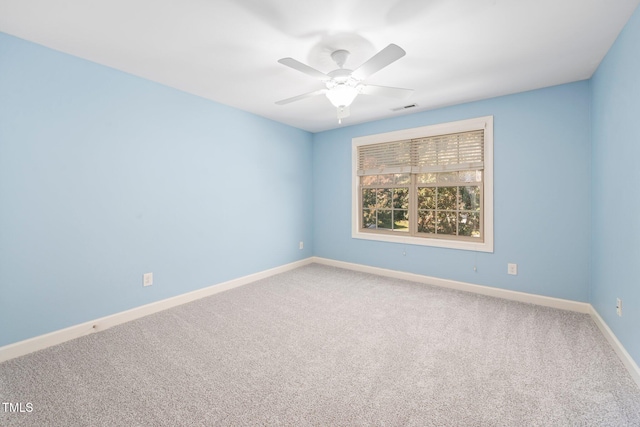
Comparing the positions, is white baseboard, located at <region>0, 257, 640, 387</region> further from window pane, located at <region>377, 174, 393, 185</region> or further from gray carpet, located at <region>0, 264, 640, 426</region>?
window pane, located at <region>377, 174, 393, 185</region>

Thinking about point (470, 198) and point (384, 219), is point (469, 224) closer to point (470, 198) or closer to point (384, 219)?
point (470, 198)

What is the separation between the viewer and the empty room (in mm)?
1743

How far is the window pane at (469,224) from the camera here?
363cm

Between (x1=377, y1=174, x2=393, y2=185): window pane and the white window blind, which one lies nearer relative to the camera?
the white window blind

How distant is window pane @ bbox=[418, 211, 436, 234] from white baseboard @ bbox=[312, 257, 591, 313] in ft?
2.15

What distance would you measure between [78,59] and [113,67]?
251 mm

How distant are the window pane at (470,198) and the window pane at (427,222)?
0.40 m

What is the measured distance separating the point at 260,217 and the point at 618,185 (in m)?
3.75

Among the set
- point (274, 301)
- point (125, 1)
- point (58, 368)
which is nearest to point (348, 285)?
point (274, 301)

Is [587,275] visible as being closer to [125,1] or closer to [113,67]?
[125,1]

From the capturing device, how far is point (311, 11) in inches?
70.9

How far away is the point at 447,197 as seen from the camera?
383cm

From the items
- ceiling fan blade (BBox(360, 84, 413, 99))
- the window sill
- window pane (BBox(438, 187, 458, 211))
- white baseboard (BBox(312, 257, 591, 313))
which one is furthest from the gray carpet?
ceiling fan blade (BBox(360, 84, 413, 99))

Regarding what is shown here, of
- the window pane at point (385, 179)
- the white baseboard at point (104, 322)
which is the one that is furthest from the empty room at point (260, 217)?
the window pane at point (385, 179)
